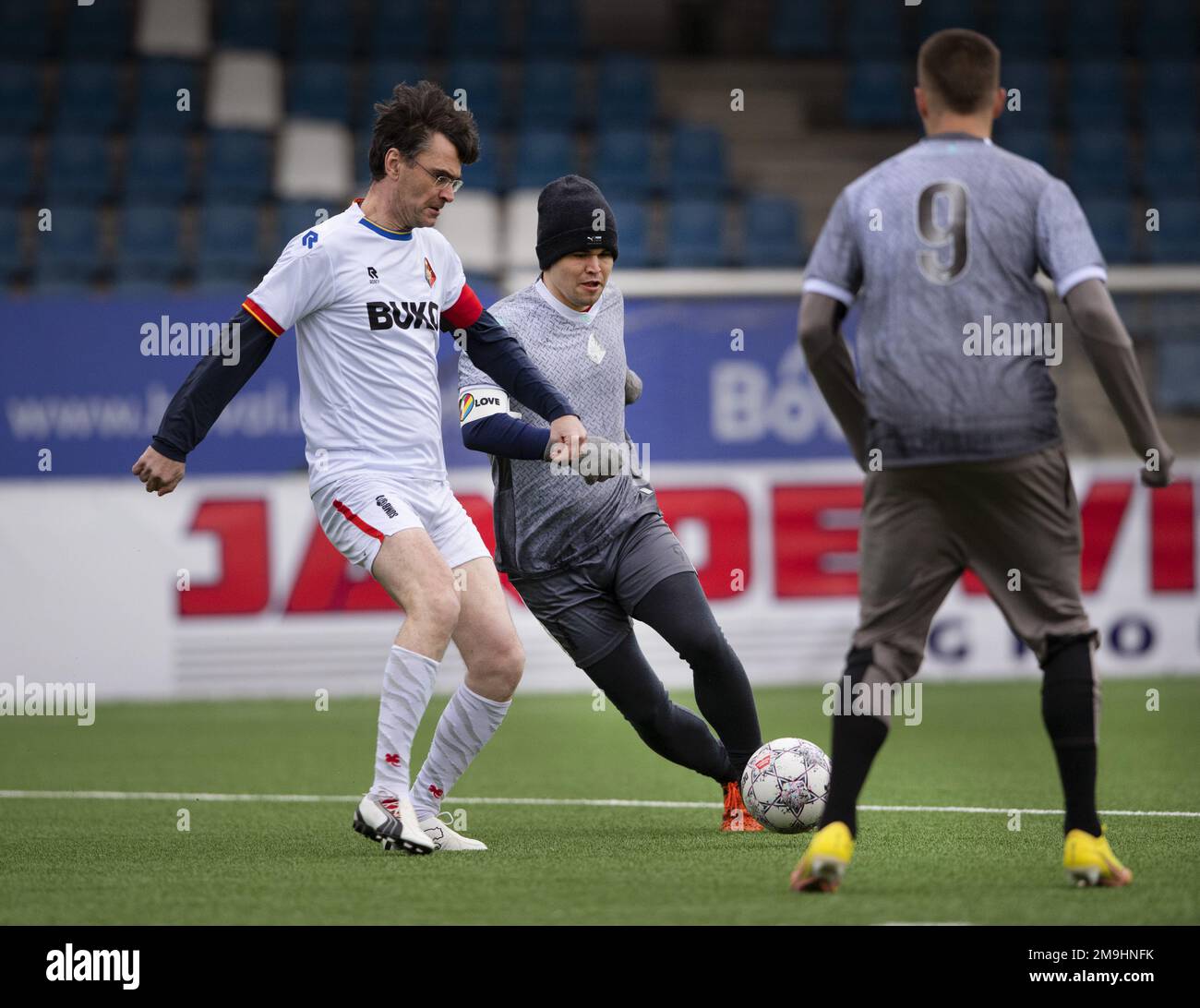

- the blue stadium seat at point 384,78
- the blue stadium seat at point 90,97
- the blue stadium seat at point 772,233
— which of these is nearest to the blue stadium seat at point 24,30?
the blue stadium seat at point 90,97

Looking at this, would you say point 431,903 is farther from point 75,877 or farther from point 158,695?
point 158,695

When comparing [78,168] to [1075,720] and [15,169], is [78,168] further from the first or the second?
[1075,720]

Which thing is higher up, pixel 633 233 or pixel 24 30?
pixel 24 30

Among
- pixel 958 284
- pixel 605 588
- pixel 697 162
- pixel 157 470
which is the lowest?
pixel 605 588

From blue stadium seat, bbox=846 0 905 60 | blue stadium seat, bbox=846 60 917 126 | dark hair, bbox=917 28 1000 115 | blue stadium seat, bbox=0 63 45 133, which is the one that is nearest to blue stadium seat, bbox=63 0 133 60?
blue stadium seat, bbox=0 63 45 133

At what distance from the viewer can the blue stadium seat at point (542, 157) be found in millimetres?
15578

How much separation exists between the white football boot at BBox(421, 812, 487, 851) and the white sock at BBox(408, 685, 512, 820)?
0.12m

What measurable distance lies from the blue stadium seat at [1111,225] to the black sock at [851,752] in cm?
1129

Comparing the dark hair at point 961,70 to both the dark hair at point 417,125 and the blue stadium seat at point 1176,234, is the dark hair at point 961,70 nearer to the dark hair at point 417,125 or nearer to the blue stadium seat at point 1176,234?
the dark hair at point 417,125

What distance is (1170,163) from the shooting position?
53.4 ft

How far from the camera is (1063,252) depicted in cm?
454

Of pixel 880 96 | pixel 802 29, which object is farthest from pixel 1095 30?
pixel 802 29

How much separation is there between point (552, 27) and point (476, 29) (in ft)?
2.42

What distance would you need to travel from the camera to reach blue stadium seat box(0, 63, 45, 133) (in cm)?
1611
